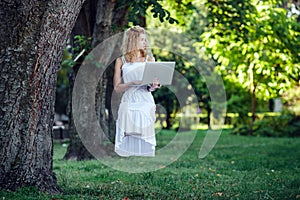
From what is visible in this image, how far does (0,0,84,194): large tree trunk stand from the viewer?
5609mm

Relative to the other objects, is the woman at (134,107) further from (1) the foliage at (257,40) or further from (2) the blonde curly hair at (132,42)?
(1) the foliage at (257,40)

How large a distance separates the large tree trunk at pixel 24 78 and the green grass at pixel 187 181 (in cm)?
31

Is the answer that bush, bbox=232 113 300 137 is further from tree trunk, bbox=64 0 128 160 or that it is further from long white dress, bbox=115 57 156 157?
long white dress, bbox=115 57 156 157

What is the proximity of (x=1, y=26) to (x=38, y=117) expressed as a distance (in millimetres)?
1056

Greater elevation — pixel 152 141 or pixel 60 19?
pixel 60 19

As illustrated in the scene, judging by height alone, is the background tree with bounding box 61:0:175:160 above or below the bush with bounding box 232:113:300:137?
above

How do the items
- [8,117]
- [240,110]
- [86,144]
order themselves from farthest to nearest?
[240,110] < [86,144] < [8,117]

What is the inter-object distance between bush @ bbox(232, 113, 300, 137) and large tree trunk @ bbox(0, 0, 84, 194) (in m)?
16.6

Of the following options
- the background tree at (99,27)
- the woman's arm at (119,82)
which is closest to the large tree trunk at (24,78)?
the woman's arm at (119,82)

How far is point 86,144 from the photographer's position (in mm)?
10859

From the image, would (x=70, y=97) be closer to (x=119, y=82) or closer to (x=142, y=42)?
(x=119, y=82)

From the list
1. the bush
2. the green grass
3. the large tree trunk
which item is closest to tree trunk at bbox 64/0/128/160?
the green grass

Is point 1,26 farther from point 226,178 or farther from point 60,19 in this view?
point 226,178

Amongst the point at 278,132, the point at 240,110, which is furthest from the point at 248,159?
the point at 240,110
